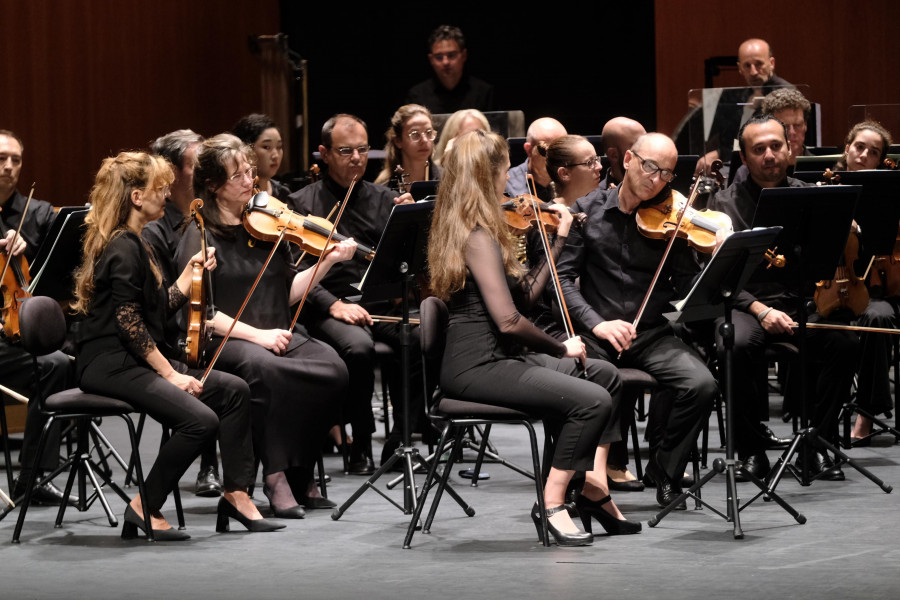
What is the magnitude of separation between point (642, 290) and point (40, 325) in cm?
192

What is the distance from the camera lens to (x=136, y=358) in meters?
3.80

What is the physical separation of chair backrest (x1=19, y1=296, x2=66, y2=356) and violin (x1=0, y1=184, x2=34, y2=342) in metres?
0.67

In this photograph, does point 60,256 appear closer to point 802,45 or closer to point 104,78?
point 104,78

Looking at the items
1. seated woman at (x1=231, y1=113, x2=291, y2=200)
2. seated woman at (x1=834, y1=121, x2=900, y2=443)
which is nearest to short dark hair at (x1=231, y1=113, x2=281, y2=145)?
seated woman at (x1=231, y1=113, x2=291, y2=200)

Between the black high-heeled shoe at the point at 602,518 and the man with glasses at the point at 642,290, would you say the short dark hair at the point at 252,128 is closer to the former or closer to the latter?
the man with glasses at the point at 642,290

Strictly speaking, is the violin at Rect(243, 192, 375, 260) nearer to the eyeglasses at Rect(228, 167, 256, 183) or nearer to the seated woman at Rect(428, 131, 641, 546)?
the eyeglasses at Rect(228, 167, 256, 183)

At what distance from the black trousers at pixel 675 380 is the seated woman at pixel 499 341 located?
37 cm

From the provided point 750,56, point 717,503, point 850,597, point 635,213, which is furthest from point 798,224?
point 750,56

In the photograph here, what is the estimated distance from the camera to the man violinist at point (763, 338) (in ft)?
14.9

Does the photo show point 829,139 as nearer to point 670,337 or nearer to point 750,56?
point 750,56

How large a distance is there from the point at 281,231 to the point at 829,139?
5814 millimetres

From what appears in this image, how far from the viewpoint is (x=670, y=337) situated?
4.27 meters

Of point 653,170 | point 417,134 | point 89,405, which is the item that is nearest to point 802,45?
point 417,134

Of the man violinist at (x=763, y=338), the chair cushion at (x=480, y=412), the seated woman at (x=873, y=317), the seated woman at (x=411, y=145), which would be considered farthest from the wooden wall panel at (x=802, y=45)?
the chair cushion at (x=480, y=412)
